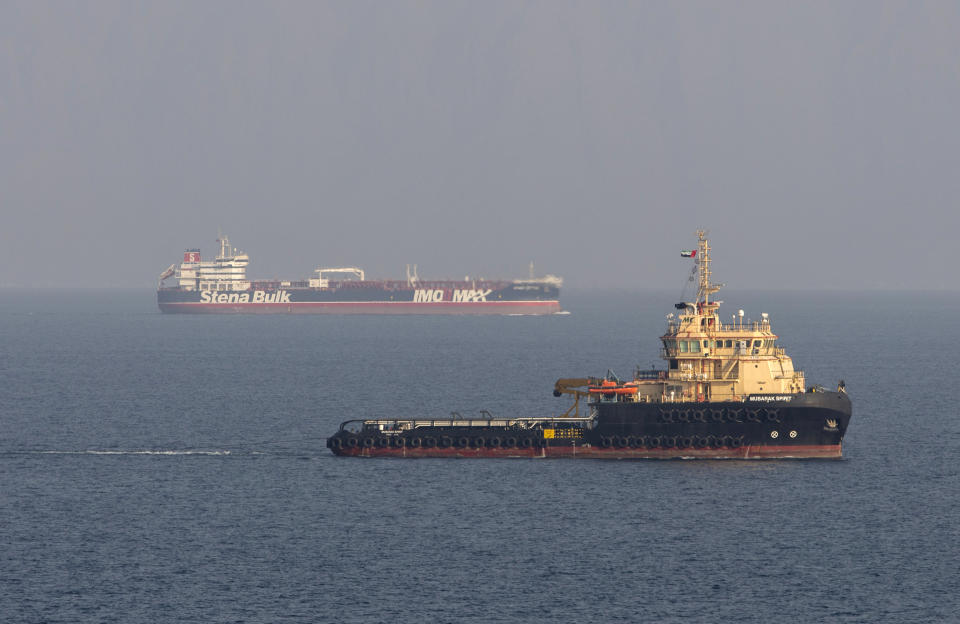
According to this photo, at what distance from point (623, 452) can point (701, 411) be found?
4.92 m

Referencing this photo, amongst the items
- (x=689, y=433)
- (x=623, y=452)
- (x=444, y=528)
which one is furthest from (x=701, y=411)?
(x=444, y=528)

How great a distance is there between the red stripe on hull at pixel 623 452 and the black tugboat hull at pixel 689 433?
0.18 ft

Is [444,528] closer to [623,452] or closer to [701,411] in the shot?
[623,452]

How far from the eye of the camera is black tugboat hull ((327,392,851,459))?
6931cm

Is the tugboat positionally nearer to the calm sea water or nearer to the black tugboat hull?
the black tugboat hull

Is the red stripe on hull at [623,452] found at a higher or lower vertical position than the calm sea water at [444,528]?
higher

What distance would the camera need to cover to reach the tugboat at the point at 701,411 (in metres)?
69.6

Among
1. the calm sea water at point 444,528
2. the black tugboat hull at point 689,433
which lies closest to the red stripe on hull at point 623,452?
the black tugboat hull at point 689,433

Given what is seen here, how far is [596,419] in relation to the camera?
72125mm

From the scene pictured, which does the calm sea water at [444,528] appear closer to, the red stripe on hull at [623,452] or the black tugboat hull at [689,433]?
the red stripe on hull at [623,452]

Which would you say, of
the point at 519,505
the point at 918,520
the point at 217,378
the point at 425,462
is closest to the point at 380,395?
the point at 217,378

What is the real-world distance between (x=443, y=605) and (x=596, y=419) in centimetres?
2675

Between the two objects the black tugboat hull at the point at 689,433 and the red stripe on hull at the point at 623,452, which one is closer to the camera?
the black tugboat hull at the point at 689,433

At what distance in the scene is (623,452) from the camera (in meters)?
71.4
